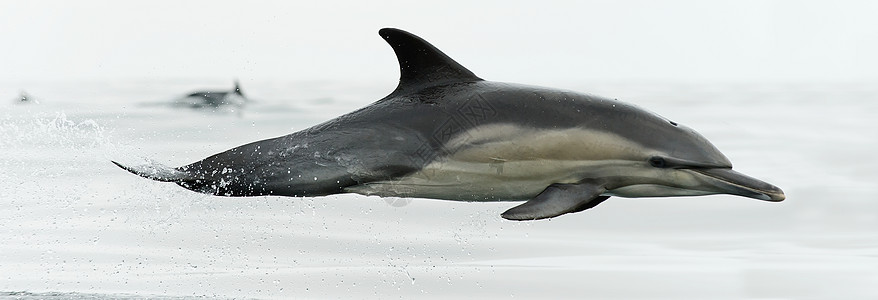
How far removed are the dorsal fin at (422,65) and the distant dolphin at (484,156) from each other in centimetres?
10

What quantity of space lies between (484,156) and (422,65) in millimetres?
715

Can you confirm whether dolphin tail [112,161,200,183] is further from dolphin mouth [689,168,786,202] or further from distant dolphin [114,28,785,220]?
dolphin mouth [689,168,786,202]

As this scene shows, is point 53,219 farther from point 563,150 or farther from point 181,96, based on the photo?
point 181,96

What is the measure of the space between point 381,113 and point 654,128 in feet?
4.70

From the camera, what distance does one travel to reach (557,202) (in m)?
5.43

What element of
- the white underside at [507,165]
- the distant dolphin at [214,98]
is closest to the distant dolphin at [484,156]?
the white underside at [507,165]

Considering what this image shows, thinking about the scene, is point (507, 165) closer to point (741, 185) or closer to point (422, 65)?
point (422, 65)

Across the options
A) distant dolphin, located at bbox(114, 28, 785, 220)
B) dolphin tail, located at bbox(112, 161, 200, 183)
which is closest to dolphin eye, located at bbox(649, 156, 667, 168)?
distant dolphin, located at bbox(114, 28, 785, 220)

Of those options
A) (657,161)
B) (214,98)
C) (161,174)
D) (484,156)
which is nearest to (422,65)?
(484,156)

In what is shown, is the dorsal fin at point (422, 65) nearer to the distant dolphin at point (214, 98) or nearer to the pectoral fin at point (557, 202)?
the pectoral fin at point (557, 202)

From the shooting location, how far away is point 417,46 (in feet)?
19.9

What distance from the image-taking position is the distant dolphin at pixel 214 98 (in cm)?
2828

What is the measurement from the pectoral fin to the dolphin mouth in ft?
1.94

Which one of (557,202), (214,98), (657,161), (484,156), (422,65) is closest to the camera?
(557,202)
